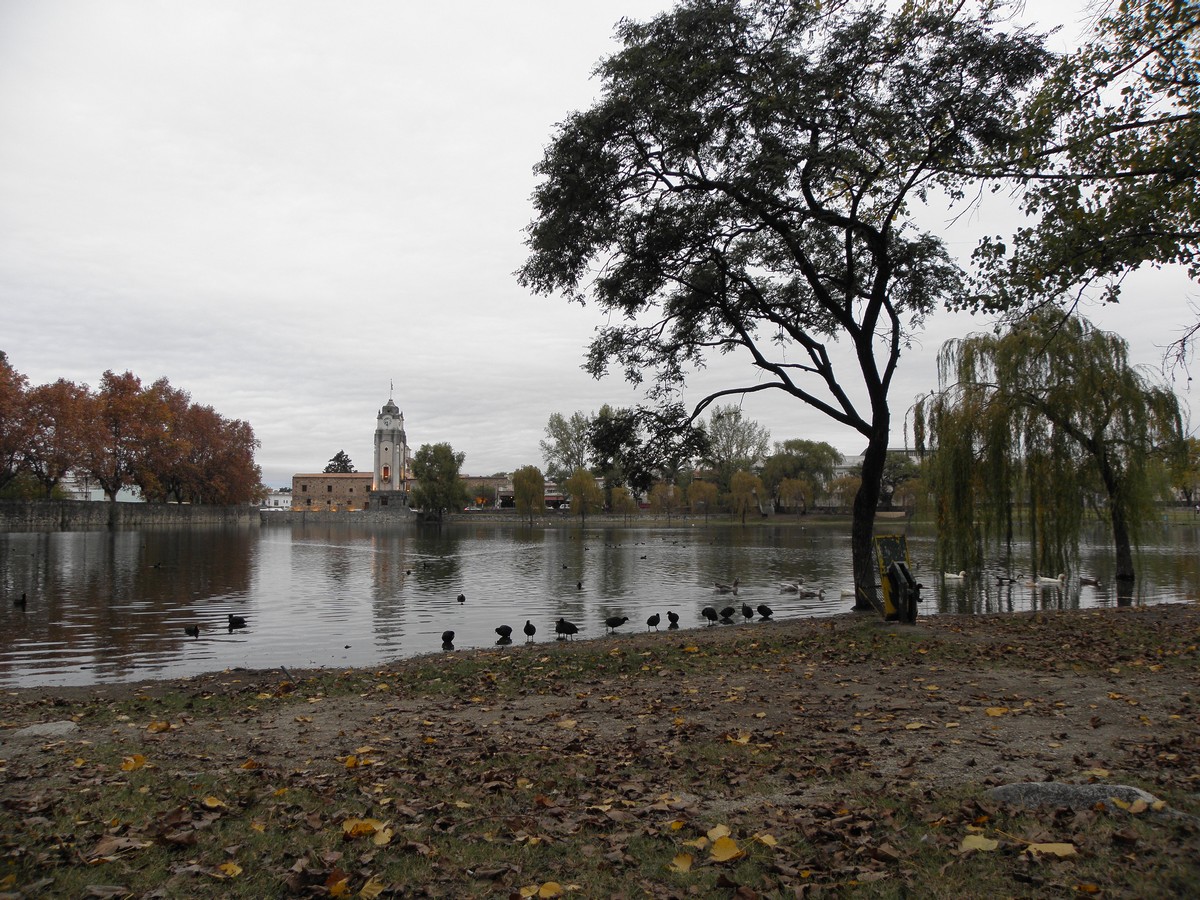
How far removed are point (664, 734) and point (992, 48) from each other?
1113 centimetres

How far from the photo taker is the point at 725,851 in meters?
4.14

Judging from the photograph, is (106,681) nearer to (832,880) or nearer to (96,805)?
(96,805)

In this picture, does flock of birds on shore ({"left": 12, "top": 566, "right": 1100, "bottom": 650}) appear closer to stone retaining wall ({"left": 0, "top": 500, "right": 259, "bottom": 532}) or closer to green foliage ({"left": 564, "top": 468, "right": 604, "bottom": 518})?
stone retaining wall ({"left": 0, "top": 500, "right": 259, "bottom": 532})

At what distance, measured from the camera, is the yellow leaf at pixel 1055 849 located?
3.86 metres

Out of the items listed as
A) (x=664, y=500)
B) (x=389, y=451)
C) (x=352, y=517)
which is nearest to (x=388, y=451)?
(x=389, y=451)

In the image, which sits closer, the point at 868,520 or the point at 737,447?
the point at 868,520

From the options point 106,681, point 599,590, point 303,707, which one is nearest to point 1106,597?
point 599,590

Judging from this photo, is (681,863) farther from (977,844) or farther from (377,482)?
(377,482)

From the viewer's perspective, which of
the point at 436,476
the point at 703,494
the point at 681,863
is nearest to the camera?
the point at 681,863

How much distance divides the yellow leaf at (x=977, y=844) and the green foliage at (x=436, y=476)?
116709 millimetres

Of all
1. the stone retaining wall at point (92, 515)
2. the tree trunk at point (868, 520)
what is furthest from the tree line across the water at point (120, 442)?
the tree trunk at point (868, 520)

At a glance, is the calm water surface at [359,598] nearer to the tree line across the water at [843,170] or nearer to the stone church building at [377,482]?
the tree line across the water at [843,170]

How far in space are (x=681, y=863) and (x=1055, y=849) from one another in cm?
182

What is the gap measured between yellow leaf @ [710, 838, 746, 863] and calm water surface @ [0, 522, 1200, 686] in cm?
1118
